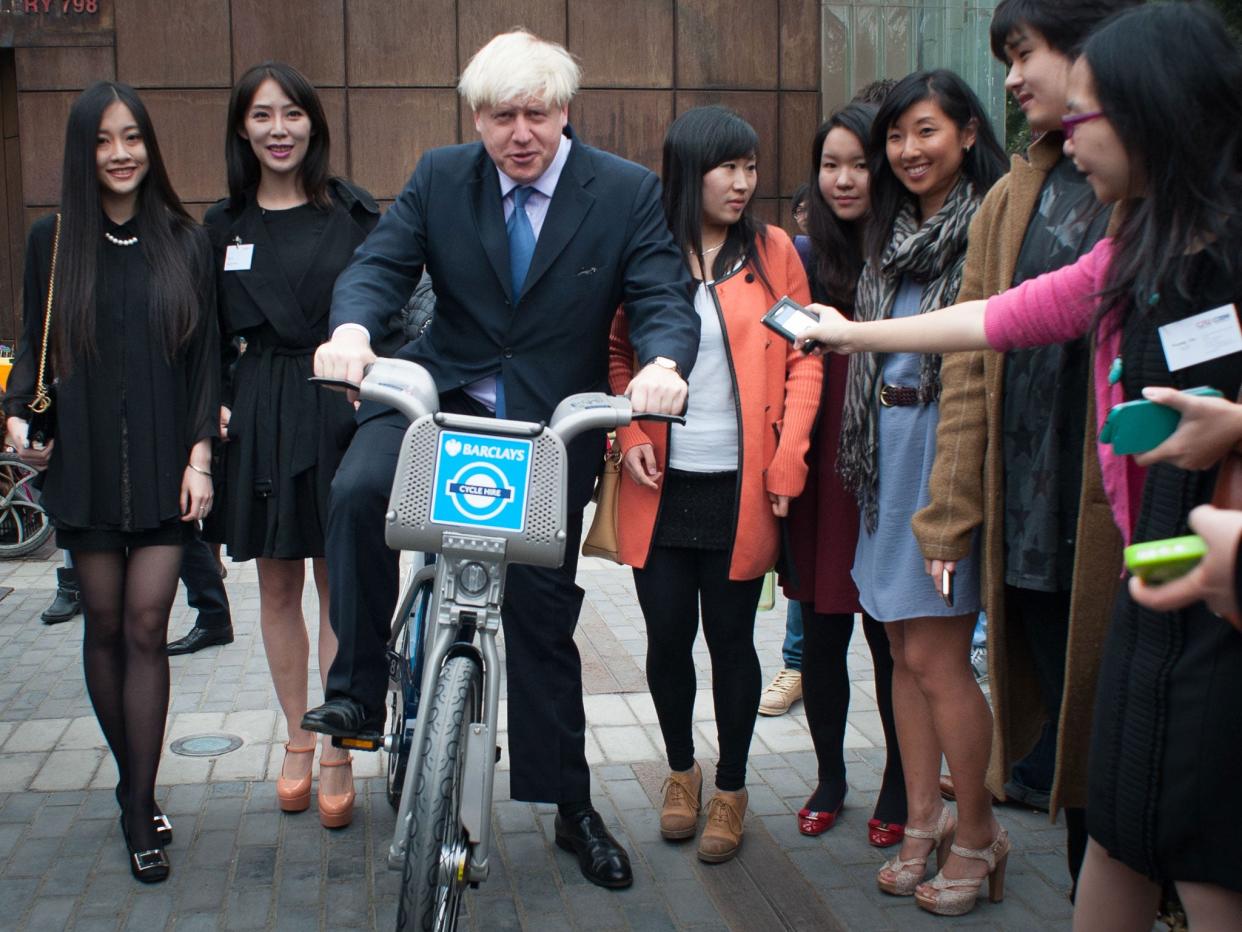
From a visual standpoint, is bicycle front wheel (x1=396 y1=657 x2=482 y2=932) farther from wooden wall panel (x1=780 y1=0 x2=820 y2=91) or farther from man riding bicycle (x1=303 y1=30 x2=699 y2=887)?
wooden wall panel (x1=780 y1=0 x2=820 y2=91)

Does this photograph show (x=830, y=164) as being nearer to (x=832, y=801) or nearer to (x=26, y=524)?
(x=832, y=801)

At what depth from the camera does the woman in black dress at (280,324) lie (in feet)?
13.4

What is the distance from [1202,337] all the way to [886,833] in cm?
230

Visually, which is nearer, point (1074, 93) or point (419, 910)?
point (1074, 93)

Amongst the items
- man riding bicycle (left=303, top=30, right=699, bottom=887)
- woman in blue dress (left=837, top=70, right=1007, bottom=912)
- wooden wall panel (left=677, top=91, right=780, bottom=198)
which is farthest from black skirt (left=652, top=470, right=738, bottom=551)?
wooden wall panel (left=677, top=91, right=780, bottom=198)

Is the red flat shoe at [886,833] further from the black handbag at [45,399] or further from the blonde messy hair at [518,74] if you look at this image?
the black handbag at [45,399]

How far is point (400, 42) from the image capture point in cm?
1214

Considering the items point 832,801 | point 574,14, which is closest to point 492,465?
point 832,801

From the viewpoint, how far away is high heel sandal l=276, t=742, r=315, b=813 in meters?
4.25

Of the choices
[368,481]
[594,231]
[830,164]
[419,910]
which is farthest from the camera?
[830,164]

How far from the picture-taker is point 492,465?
279 cm

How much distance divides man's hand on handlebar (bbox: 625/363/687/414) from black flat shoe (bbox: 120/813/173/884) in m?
1.98

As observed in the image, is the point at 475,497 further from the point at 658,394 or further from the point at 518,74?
the point at 518,74

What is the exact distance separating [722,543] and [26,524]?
262 inches
